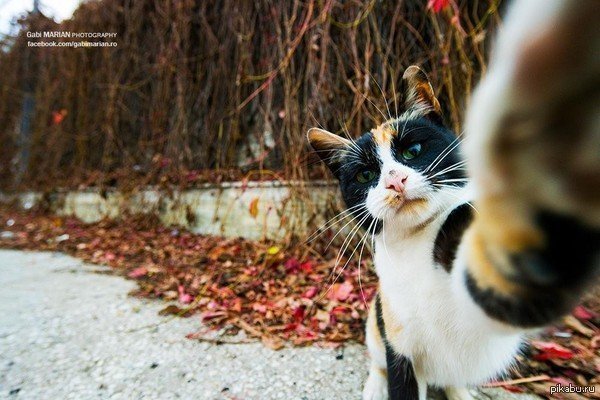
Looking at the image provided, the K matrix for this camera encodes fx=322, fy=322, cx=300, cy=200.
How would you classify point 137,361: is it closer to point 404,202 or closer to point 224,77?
point 404,202

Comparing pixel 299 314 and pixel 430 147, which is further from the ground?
pixel 430 147

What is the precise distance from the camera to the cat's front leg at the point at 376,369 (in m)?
1.04

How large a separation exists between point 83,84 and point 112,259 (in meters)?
2.98

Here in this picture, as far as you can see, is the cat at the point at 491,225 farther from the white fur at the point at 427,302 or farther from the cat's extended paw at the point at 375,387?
the cat's extended paw at the point at 375,387

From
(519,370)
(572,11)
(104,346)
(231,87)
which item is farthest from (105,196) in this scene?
(572,11)

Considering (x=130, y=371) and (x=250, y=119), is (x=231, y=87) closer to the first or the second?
(x=250, y=119)

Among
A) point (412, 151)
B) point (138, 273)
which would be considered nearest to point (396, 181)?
point (412, 151)

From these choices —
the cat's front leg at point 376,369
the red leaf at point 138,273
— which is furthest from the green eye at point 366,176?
the red leaf at point 138,273

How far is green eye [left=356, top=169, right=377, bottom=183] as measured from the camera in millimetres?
983

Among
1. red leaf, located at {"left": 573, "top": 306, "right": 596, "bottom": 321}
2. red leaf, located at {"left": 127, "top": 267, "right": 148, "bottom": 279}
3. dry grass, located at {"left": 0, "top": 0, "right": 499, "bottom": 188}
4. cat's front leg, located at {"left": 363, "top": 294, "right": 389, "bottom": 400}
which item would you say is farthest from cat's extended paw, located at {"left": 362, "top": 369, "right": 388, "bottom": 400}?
red leaf, located at {"left": 127, "top": 267, "right": 148, "bottom": 279}

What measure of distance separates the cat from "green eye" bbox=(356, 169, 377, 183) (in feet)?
0.14

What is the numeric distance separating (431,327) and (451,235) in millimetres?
274

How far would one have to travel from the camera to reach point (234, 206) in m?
2.65

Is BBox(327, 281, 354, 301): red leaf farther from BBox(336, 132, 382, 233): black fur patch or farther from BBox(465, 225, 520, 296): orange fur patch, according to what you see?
BBox(465, 225, 520, 296): orange fur patch
